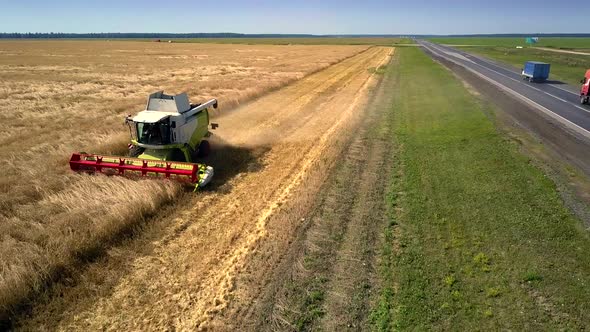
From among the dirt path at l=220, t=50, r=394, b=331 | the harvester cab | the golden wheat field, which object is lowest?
the dirt path at l=220, t=50, r=394, b=331

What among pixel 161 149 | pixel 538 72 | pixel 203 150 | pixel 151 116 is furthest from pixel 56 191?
pixel 538 72

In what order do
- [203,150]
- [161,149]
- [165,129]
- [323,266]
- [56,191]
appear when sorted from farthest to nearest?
[203,150]
[161,149]
[165,129]
[56,191]
[323,266]

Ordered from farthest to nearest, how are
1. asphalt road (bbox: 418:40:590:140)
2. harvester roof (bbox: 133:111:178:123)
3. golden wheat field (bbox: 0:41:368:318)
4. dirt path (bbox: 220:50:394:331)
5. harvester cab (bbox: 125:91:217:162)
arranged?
asphalt road (bbox: 418:40:590:140)
harvester cab (bbox: 125:91:217:162)
harvester roof (bbox: 133:111:178:123)
golden wheat field (bbox: 0:41:368:318)
dirt path (bbox: 220:50:394:331)

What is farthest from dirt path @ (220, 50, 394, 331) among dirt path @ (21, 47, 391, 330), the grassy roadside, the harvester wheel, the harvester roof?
the harvester roof

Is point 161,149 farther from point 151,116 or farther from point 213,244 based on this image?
point 213,244

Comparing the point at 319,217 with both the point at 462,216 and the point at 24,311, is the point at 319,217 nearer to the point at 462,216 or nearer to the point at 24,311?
the point at 462,216

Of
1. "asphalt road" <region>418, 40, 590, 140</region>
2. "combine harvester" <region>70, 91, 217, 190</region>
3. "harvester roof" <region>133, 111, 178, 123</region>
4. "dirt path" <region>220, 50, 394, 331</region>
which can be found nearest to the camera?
"dirt path" <region>220, 50, 394, 331</region>

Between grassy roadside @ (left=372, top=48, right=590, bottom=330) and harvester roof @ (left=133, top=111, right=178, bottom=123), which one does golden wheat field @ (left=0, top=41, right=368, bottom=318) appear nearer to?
harvester roof @ (left=133, top=111, right=178, bottom=123)
